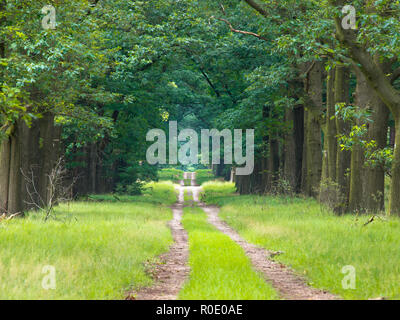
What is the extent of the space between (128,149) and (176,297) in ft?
82.2

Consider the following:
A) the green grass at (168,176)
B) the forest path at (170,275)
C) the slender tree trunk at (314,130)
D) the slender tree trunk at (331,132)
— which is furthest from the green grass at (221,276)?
the green grass at (168,176)

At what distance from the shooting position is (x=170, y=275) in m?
9.65

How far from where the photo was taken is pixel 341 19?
1272 centimetres

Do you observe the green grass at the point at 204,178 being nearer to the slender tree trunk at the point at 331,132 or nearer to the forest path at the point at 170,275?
the slender tree trunk at the point at 331,132

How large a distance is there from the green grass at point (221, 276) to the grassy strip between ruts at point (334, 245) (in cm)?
119

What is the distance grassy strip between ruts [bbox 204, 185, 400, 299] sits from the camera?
26.8 ft

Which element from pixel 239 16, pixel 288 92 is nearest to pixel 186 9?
pixel 239 16

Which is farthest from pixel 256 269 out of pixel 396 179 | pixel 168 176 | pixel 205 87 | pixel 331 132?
pixel 168 176

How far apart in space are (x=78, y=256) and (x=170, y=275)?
190cm

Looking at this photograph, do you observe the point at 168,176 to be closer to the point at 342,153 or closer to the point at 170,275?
the point at 342,153

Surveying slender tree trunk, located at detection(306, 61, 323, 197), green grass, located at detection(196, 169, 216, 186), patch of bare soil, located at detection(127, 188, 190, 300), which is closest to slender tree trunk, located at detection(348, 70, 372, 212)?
slender tree trunk, located at detection(306, 61, 323, 197)

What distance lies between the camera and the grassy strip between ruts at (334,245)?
8.18 m

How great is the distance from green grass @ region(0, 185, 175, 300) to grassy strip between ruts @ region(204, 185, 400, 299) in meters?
3.20

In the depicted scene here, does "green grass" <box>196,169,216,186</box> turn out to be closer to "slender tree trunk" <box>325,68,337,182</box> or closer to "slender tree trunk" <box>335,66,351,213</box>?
"slender tree trunk" <box>325,68,337,182</box>
